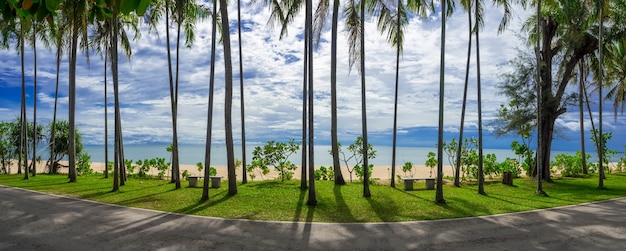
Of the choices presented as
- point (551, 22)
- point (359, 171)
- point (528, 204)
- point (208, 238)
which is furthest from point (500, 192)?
point (208, 238)

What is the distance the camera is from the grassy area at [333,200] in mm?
10328

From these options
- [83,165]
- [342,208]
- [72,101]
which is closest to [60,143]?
[83,165]

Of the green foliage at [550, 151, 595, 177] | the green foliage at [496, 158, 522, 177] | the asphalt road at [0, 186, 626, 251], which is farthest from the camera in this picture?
the green foliage at [550, 151, 595, 177]

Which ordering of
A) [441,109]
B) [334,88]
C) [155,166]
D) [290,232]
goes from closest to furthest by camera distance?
[290,232] → [441,109] → [334,88] → [155,166]

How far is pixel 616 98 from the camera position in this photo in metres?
26.0

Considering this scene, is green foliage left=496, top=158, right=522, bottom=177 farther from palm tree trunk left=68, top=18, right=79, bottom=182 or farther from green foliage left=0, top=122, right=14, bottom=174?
green foliage left=0, top=122, right=14, bottom=174

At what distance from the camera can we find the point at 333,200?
1267 centimetres

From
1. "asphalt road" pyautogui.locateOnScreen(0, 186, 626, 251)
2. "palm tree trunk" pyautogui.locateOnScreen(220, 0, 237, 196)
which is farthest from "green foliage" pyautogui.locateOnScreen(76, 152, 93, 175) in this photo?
"palm tree trunk" pyautogui.locateOnScreen(220, 0, 237, 196)

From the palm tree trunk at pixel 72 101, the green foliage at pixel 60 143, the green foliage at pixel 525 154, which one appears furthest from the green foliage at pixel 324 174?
the green foliage at pixel 60 143

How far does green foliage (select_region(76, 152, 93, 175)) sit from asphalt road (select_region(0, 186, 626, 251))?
15.2m

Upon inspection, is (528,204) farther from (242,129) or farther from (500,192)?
(242,129)

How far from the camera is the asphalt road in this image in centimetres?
722

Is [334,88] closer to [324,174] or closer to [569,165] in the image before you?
[324,174]

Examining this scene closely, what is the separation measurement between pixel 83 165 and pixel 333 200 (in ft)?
65.2
